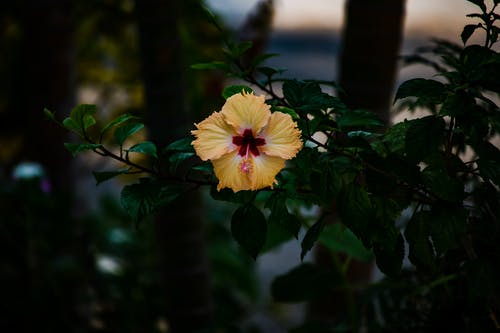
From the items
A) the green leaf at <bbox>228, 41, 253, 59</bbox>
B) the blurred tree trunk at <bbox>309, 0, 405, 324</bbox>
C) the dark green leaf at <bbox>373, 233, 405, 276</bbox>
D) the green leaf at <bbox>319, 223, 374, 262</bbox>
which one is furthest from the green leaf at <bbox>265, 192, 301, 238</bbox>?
the blurred tree trunk at <bbox>309, 0, 405, 324</bbox>

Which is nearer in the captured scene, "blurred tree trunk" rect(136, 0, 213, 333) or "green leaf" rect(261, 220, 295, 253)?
"green leaf" rect(261, 220, 295, 253)

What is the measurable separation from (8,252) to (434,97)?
76.3 inches

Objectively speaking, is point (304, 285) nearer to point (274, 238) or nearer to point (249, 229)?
point (274, 238)

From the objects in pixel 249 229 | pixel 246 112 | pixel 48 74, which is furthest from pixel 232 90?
pixel 48 74

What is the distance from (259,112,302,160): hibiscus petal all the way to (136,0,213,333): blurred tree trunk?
3.45 ft

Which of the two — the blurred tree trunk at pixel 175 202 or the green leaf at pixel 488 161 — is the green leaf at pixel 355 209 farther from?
the blurred tree trunk at pixel 175 202

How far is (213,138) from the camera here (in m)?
0.78

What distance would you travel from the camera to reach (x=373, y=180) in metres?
0.82

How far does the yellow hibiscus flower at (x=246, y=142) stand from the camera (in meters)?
0.76

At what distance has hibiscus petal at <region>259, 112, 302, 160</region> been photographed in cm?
75

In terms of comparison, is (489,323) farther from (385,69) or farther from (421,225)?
(385,69)

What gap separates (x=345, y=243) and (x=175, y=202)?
0.64 meters

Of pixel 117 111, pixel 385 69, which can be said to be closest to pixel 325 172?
pixel 385 69

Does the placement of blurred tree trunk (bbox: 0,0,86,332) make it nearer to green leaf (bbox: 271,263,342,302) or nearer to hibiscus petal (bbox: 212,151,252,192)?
green leaf (bbox: 271,263,342,302)
